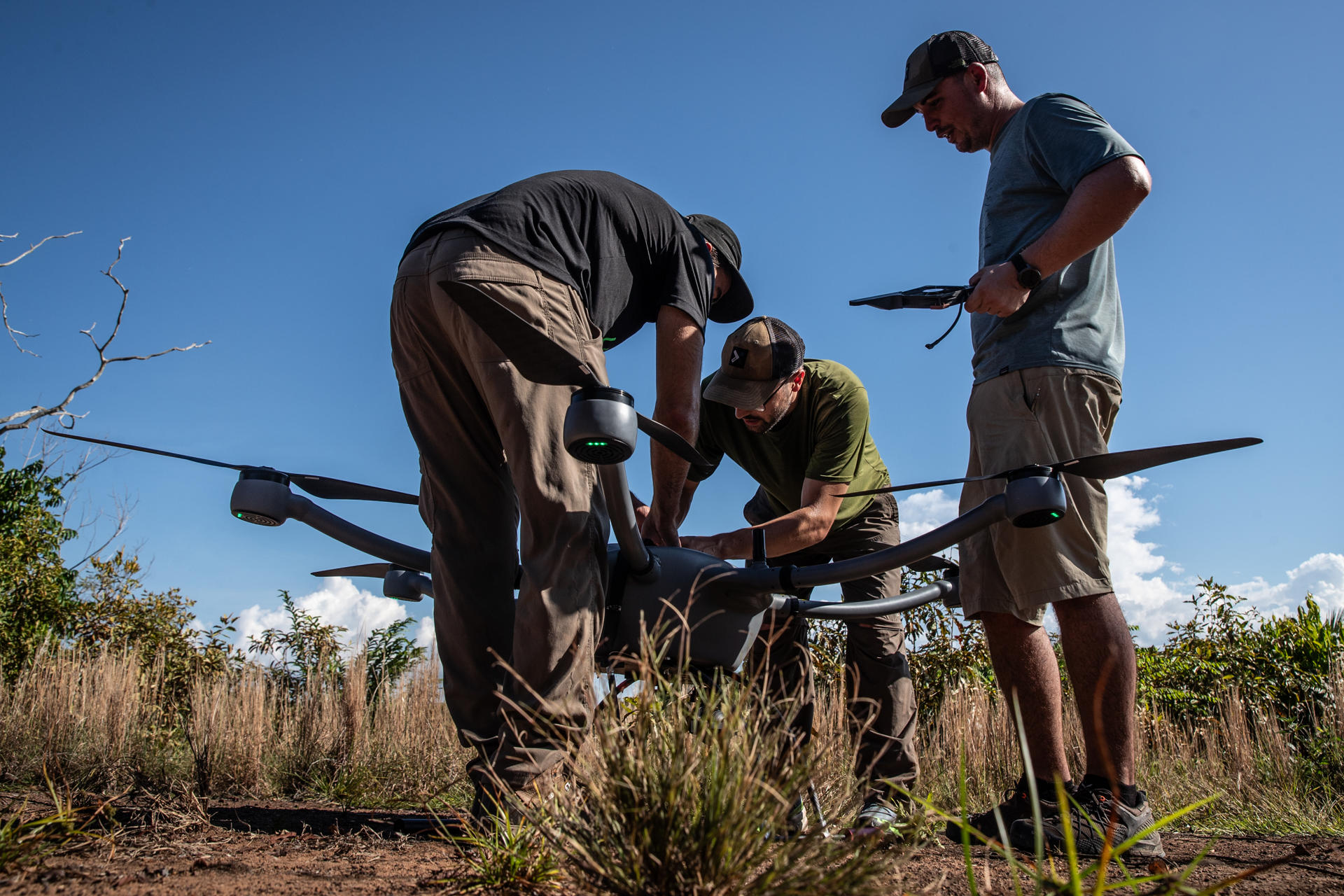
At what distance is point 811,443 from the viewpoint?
339 cm

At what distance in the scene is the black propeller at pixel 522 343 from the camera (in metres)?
1.69

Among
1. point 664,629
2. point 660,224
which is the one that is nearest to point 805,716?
point 664,629

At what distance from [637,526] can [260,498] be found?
112 centimetres

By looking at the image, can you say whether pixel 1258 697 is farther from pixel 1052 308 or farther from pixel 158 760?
pixel 158 760

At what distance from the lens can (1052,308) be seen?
7.79 ft

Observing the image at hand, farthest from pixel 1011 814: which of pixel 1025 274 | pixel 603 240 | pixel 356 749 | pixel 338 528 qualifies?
pixel 356 749

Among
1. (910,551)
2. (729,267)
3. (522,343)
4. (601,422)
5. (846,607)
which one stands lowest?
(846,607)

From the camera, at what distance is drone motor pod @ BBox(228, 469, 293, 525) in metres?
2.41

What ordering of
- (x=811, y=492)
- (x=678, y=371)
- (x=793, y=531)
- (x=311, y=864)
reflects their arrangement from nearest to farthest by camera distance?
(x=311, y=864) < (x=678, y=371) < (x=793, y=531) < (x=811, y=492)

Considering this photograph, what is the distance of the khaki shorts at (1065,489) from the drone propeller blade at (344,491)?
1670 mm

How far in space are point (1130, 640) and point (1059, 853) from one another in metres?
0.58

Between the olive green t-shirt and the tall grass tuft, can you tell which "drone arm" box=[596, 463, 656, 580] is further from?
the olive green t-shirt

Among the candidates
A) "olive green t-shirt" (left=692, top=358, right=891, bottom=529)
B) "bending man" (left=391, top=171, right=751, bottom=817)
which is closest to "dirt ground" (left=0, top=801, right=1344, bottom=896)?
"bending man" (left=391, top=171, right=751, bottom=817)

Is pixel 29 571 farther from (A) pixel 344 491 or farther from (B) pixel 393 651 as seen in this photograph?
(A) pixel 344 491
